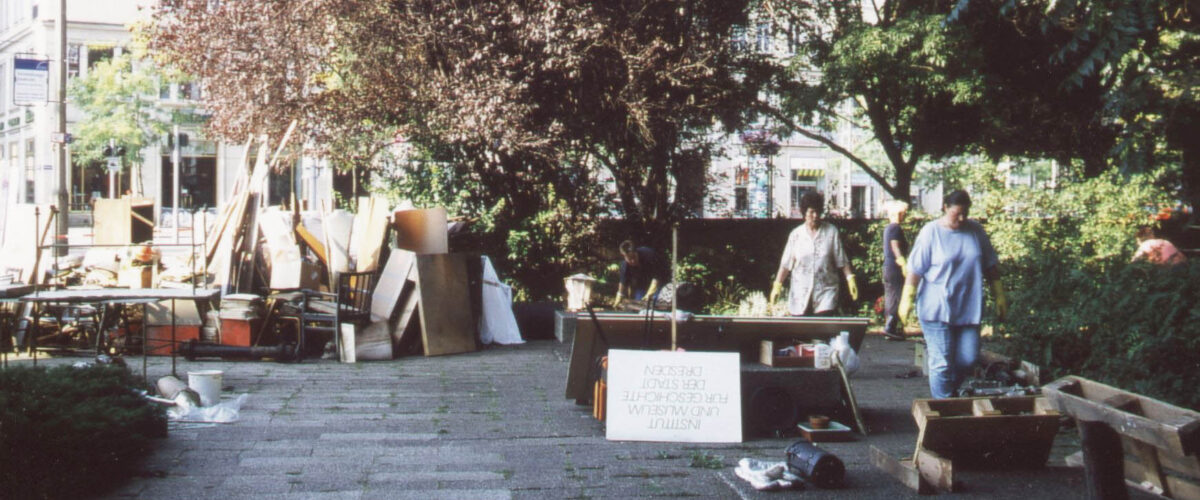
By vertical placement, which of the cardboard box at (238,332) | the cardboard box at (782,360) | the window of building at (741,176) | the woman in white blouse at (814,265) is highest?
the window of building at (741,176)

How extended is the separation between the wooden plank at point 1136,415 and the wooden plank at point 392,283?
8259 mm

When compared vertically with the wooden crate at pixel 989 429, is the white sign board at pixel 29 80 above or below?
above

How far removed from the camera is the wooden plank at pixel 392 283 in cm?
1304

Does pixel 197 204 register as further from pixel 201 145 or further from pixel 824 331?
pixel 824 331

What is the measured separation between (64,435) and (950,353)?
18.5ft

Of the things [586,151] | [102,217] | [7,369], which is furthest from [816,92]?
[7,369]

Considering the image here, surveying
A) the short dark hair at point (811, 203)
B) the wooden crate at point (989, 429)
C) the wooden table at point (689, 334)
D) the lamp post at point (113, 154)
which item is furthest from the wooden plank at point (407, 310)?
the lamp post at point (113, 154)

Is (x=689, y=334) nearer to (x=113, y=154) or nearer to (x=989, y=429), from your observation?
(x=989, y=429)

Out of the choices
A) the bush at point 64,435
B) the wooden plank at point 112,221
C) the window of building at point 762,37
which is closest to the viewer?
the bush at point 64,435

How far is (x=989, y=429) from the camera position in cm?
675

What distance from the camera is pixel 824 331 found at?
9.53 meters

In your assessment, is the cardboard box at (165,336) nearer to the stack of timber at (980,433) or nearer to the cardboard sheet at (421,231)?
the cardboard sheet at (421,231)

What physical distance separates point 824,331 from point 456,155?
801 cm

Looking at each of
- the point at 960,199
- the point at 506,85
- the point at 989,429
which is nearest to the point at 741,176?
the point at 506,85
